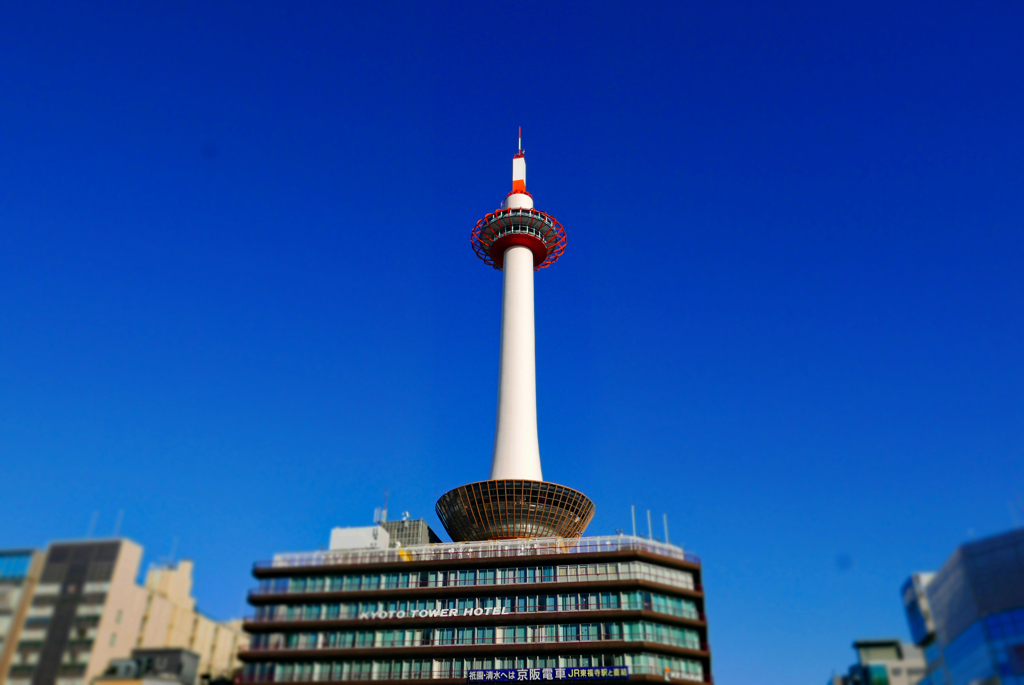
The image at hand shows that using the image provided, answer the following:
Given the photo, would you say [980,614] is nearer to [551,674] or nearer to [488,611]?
[551,674]

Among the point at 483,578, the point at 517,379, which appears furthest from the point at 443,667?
the point at 517,379

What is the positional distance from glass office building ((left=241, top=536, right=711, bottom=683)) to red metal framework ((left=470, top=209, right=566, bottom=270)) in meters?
61.8

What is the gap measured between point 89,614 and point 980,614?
3268 inches

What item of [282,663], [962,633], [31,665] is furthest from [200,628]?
[962,633]

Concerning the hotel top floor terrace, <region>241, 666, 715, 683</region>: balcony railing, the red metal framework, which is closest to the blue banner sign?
<region>241, 666, 715, 683</region>: balcony railing

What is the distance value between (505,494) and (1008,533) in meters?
59.5

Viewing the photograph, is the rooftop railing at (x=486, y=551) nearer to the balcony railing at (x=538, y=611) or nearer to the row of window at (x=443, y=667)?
the balcony railing at (x=538, y=611)

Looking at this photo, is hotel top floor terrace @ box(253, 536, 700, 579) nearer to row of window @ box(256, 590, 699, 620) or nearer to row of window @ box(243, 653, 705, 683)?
row of window @ box(256, 590, 699, 620)

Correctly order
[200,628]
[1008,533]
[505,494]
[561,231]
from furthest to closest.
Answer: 1. [561,231]
2. [505,494]
3. [200,628]
4. [1008,533]

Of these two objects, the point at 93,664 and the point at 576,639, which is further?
the point at 576,639

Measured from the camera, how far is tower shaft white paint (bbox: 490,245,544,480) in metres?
118

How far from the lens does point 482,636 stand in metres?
91.5

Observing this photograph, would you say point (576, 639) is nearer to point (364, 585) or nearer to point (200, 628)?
point (364, 585)

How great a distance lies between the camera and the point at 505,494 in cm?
11006
